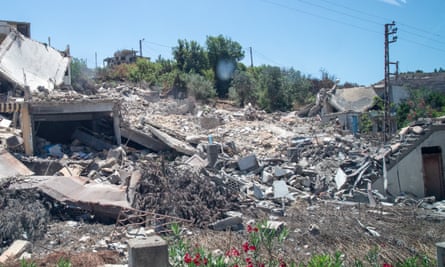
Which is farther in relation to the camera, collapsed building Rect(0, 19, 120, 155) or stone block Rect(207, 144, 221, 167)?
collapsed building Rect(0, 19, 120, 155)

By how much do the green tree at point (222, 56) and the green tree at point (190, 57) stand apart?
88cm

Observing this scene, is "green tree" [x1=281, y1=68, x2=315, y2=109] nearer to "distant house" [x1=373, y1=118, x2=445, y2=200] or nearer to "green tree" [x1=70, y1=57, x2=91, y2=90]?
"green tree" [x1=70, y1=57, x2=91, y2=90]

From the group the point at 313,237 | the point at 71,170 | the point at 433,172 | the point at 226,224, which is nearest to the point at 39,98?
the point at 71,170

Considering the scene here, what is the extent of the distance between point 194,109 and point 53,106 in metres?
12.0

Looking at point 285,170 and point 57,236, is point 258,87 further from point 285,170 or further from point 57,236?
point 57,236

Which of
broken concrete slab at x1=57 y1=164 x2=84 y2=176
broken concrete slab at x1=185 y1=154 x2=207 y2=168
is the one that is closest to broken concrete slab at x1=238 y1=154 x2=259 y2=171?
broken concrete slab at x1=185 y1=154 x2=207 y2=168

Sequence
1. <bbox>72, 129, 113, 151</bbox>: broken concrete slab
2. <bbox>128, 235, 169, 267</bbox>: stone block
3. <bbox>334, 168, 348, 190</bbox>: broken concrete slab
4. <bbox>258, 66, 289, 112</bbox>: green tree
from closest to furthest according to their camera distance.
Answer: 1. <bbox>128, 235, 169, 267</bbox>: stone block
2. <bbox>334, 168, 348, 190</bbox>: broken concrete slab
3. <bbox>72, 129, 113, 151</bbox>: broken concrete slab
4. <bbox>258, 66, 289, 112</bbox>: green tree

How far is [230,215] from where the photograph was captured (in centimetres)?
880

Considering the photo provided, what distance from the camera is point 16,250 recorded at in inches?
253

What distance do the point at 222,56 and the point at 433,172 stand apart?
95.0 ft

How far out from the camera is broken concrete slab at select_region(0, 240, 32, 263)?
6.11m

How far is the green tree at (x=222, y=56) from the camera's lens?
3984cm

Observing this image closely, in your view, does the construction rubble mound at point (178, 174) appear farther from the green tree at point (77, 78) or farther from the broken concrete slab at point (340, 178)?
the green tree at point (77, 78)

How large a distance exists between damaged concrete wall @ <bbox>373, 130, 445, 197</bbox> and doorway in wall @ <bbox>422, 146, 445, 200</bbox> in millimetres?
212
